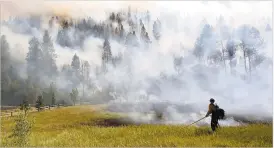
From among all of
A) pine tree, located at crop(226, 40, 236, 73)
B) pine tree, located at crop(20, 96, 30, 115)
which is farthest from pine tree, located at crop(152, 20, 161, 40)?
pine tree, located at crop(20, 96, 30, 115)

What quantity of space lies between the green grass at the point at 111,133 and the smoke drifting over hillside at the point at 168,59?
194 millimetres

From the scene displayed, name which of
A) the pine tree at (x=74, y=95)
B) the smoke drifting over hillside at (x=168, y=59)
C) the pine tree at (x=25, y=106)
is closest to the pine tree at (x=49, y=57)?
the smoke drifting over hillside at (x=168, y=59)

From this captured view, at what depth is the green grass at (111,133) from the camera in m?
8.23

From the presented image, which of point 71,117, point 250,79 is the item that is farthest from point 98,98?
point 250,79

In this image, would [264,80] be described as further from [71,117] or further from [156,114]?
[71,117]

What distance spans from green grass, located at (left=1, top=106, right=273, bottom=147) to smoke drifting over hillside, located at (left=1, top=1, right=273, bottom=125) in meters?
0.19

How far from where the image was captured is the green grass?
8234mm

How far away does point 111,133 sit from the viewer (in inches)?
335

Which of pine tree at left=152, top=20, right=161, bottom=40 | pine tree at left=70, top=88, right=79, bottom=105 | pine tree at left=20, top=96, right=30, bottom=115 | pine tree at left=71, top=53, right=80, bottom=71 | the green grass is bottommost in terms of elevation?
the green grass

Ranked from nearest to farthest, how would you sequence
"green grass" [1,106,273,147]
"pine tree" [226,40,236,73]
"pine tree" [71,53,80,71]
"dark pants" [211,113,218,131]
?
"green grass" [1,106,273,147]
"dark pants" [211,113,218,131]
"pine tree" [226,40,236,73]
"pine tree" [71,53,80,71]

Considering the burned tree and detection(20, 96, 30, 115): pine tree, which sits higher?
the burned tree

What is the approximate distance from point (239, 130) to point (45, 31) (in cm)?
332

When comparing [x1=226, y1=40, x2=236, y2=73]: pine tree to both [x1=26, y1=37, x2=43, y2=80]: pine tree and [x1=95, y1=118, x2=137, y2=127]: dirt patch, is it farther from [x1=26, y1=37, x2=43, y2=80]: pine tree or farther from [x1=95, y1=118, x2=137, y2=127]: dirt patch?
[x1=26, y1=37, x2=43, y2=80]: pine tree

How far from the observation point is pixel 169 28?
342 inches
